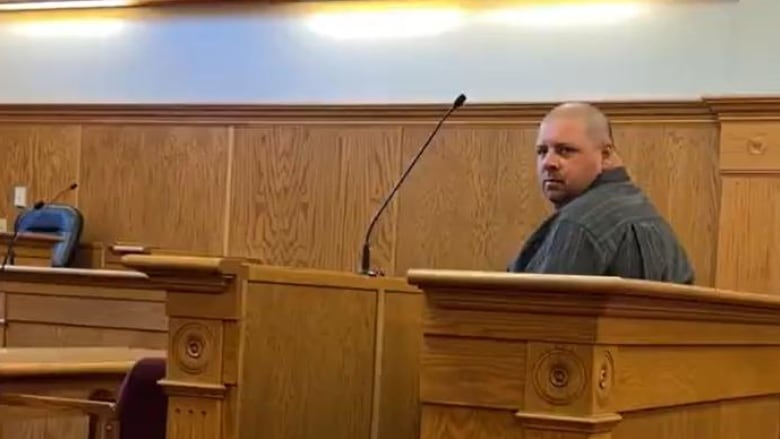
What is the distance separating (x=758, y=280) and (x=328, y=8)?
8.26ft

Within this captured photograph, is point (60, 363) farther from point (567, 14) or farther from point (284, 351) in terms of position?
point (567, 14)

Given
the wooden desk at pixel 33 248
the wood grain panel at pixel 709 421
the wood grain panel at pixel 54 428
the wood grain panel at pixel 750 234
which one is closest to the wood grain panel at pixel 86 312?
the wood grain panel at pixel 54 428

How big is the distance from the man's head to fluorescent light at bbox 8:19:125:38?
4.08 meters

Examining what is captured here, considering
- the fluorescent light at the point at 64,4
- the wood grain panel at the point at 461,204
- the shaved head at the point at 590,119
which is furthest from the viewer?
the fluorescent light at the point at 64,4

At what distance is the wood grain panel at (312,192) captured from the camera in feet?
21.0

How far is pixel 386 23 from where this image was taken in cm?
Result: 649

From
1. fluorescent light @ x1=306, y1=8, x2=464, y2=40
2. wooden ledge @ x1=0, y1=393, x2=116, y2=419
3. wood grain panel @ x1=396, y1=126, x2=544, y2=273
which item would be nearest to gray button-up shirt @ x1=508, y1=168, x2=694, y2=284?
wooden ledge @ x1=0, y1=393, x2=116, y2=419

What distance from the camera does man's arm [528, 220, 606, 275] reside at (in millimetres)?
3059

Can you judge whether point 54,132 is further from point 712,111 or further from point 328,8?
point 712,111

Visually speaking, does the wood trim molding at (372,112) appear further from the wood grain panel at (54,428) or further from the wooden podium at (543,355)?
the wooden podium at (543,355)

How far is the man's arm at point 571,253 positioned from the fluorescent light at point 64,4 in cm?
448

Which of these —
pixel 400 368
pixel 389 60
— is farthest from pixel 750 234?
pixel 400 368

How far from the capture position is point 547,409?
2.28 m

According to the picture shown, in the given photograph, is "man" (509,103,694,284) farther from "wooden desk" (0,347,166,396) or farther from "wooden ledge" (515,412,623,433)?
"wooden desk" (0,347,166,396)
